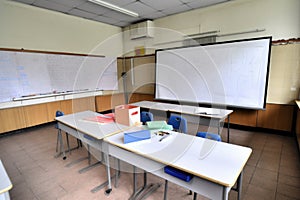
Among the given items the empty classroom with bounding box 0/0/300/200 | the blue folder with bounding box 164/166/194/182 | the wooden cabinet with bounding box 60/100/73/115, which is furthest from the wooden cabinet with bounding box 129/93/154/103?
the blue folder with bounding box 164/166/194/182

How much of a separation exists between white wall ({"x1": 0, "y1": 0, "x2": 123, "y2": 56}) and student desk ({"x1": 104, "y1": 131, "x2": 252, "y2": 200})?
399 centimetres

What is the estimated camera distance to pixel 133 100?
6156mm

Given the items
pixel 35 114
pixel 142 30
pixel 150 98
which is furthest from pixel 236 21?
pixel 35 114

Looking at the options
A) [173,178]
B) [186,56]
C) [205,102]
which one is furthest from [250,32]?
[173,178]

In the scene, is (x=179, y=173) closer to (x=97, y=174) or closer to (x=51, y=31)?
(x=97, y=174)

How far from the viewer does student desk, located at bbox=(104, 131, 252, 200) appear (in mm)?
1099

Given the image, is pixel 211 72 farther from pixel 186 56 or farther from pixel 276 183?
pixel 276 183

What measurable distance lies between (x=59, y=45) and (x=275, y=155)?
5719 mm

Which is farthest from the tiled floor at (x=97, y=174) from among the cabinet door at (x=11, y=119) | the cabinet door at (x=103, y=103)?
the cabinet door at (x=103, y=103)

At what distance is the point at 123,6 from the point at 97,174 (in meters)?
3.99

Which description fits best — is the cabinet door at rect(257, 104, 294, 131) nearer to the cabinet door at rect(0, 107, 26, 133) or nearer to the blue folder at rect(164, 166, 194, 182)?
the blue folder at rect(164, 166, 194, 182)

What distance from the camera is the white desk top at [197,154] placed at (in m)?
1.13

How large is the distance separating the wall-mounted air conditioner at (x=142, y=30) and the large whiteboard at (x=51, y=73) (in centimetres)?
120

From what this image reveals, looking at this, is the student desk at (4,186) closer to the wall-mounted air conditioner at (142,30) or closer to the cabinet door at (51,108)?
the cabinet door at (51,108)
